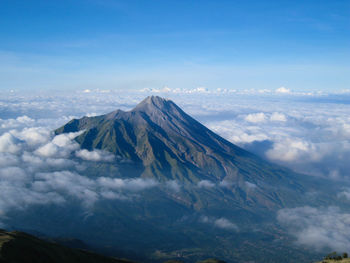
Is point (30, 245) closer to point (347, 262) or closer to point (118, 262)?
point (118, 262)

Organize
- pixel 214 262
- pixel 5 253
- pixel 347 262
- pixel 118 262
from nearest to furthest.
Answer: pixel 347 262
pixel 5 253
pixel 118 262
pixel 214 262

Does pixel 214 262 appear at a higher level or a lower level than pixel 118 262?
lower

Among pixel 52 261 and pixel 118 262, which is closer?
pixel 52 261

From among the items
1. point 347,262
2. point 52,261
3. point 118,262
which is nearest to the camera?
point 347,262

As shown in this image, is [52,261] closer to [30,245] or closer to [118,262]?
[30,245]

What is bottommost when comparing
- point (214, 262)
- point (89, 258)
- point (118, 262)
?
point (214, 262)

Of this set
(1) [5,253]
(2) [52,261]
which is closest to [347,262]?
(2) [52,261]

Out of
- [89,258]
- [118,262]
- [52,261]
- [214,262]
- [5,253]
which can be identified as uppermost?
[5,253]

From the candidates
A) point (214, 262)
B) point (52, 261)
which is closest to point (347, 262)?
point (52, 261)

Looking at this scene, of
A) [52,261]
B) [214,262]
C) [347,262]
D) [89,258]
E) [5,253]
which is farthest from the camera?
[214,262]
